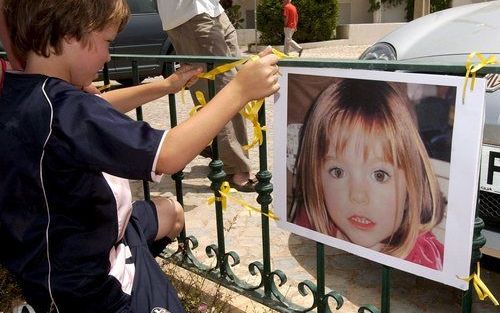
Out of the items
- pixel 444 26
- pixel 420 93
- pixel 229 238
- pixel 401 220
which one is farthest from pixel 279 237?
pixel 420 93

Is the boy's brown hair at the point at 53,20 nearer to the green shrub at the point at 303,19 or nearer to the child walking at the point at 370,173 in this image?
the child walking at the point at 370,173

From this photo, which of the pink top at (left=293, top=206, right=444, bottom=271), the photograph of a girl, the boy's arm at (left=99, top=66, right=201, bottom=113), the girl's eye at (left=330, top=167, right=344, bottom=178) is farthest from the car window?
the pink top at (left=293, top=206, right=444, bottom=271)

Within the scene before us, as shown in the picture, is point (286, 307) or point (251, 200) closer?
point (286, 307)

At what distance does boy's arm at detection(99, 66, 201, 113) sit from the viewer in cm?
222

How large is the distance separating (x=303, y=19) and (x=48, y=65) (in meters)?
19.6

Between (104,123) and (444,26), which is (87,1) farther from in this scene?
(444,26)

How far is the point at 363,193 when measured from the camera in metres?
1.74

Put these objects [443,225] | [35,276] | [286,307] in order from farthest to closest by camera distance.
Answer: [286,307]
[35,276]
[443,225]

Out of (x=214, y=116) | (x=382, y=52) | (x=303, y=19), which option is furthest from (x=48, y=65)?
(x=303, y=19)

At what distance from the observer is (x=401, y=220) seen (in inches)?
65.9

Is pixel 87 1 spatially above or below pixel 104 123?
above

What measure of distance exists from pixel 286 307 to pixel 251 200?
1.64 metres

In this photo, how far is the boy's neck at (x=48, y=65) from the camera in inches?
62.0

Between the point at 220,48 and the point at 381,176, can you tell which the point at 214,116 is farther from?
the point at 220,48
